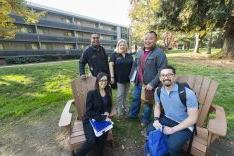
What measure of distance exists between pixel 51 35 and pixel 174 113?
38631mm

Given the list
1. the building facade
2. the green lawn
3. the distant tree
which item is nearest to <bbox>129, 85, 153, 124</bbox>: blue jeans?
the green lawn

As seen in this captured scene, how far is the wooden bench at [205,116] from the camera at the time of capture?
9.43 feet

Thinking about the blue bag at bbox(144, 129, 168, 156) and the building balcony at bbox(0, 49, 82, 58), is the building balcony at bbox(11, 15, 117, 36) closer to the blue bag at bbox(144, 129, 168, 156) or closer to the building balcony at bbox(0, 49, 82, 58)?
the building balcony at bbox(0, 49, 82, 58)

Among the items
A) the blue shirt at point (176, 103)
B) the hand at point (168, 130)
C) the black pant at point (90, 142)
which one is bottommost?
the black pant at point (90, 142)

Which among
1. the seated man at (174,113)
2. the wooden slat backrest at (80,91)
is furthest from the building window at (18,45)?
the seated man at (174,113)

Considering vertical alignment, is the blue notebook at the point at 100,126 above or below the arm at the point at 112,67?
below

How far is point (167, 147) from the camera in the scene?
294 centimetres

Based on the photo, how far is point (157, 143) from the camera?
9.61 feet

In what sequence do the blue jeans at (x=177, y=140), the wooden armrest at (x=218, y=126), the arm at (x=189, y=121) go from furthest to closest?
the arm at (x=189, y=121)
the blue jeans at (x=177, y=140)
the wooden armrest at (x=218, y=126)

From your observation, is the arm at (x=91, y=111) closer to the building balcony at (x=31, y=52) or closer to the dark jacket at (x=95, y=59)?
the dark jacket at (x=95, y=59)

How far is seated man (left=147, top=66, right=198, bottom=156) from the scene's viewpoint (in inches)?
115

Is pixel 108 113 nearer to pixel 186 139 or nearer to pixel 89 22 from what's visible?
pixel 186 139

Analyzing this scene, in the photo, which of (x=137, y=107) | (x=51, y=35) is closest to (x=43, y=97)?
(x=137, y=107)

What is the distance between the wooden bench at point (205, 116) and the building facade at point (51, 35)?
30.2m
